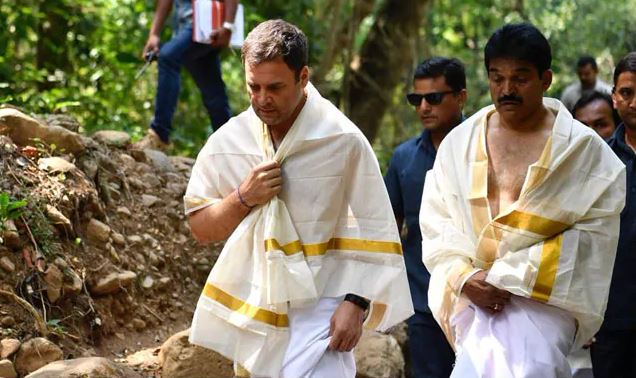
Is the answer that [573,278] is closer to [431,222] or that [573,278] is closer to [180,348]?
[431,222]

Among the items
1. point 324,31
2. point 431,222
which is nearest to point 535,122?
point 431,222

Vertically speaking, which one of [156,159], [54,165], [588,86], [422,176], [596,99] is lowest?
[156,159]

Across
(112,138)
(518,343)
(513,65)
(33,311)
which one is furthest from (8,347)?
(513,65)

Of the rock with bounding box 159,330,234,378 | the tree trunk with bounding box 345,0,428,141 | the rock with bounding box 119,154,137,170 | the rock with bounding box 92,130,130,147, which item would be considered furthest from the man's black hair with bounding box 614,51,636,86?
the tree trunk with bounding box 345,0,428,141

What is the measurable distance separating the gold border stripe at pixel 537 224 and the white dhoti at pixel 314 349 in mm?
724

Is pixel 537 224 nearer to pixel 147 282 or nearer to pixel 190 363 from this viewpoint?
pixel 190 363

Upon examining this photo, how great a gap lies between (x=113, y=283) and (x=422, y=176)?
6.30 feet

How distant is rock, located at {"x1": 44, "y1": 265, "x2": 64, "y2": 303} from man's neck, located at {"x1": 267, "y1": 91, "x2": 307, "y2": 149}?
2.10m

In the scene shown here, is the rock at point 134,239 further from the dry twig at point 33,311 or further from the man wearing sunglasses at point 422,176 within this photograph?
the man wearing sunglasses at point 422,176

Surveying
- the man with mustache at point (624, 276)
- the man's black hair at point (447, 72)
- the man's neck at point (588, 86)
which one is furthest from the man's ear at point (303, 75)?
the man's neck at point (588, 86)

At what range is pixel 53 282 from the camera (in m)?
5.23

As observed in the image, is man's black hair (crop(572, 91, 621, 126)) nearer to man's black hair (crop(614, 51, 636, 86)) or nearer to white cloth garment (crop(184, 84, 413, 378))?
man's black hair (crop(614, 51, 636, 86))

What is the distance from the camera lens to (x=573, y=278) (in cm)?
359

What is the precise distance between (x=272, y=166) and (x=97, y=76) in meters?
7.26
